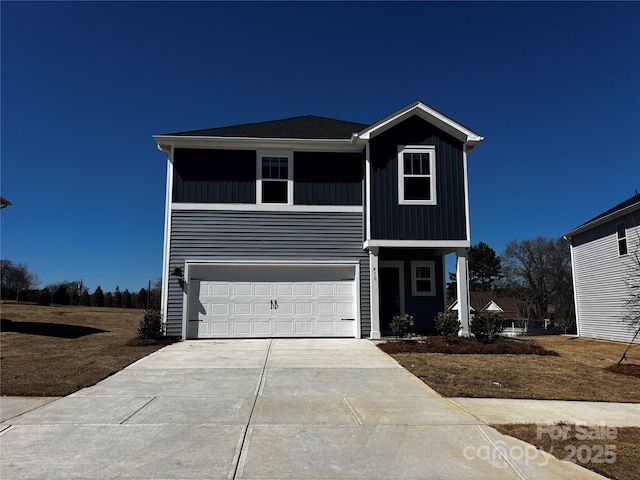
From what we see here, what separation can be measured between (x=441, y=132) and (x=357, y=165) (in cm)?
289

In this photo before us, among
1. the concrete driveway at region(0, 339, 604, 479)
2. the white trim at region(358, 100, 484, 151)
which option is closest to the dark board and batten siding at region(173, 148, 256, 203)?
the white trim at region(358, 100, 484, 151)

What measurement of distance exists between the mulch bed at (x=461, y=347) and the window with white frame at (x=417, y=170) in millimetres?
4400

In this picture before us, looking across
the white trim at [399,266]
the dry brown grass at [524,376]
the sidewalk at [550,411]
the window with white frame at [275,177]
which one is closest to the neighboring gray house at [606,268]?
the dry brown grass at [524,376]

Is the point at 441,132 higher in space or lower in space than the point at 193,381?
higher

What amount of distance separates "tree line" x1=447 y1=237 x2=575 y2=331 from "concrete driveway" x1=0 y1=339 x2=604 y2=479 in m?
30.0

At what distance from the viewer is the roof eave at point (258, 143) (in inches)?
539

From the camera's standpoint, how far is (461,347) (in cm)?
1127

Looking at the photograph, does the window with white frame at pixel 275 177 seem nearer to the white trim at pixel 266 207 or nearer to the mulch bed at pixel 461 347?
the white trim at pixel 266 207

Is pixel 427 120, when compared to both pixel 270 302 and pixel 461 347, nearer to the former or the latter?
pixel 461 347

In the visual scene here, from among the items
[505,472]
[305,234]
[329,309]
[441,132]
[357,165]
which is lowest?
[505,472]

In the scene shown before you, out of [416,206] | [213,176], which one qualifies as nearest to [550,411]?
[416,206]

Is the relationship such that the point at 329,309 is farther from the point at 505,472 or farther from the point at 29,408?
the point at 505,472

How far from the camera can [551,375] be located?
27.9ft

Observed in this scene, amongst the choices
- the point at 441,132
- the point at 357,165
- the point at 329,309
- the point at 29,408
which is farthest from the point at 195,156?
the point at 29,408
